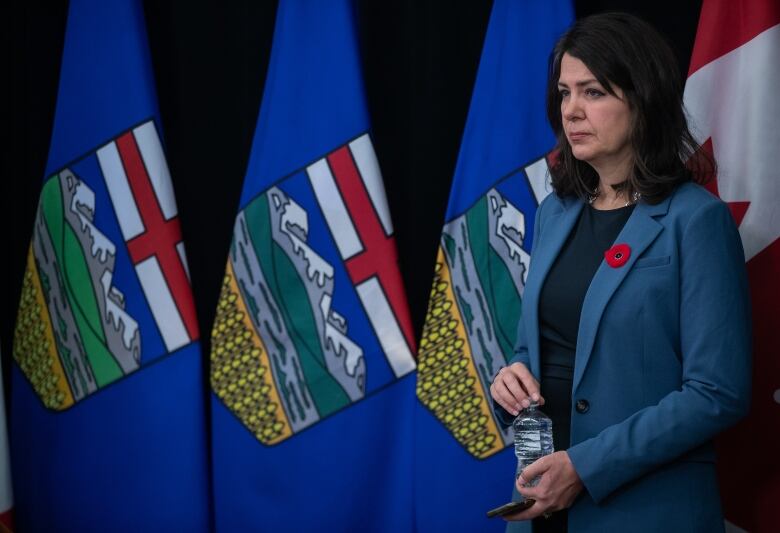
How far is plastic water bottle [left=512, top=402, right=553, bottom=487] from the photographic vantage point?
4.37ft

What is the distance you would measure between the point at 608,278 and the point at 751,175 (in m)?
0.78

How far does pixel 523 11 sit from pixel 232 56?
876 mm

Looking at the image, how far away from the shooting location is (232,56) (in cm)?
257

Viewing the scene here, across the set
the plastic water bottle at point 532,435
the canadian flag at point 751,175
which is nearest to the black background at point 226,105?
the canadian flag at point 751,175

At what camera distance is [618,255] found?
4.08 feet

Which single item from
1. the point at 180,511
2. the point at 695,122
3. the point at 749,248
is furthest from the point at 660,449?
the point at 180,511

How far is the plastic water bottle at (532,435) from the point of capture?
133cm

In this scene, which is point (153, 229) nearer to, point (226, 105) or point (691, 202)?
point (226, 105)

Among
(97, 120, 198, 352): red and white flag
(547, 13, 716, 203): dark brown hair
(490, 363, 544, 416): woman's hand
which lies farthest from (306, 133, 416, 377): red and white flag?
(547, 13, 716, 203): dark brown hair

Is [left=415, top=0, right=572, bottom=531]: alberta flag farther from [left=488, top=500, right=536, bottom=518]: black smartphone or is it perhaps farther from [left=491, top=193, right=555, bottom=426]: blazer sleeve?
[left=488, top=500, right=536, bottom=518]: black smartphone

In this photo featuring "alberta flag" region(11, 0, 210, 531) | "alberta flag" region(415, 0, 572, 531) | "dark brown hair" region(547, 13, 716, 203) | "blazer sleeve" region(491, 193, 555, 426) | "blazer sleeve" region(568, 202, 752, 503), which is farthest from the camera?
"alberta flag" region(11, 0, 210, 531)

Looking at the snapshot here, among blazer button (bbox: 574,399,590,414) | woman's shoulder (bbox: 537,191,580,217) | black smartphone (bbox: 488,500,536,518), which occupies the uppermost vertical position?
woman's shoulder (bbox: 537,191,580,217)

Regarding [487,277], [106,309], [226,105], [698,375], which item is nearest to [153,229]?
[106,309]

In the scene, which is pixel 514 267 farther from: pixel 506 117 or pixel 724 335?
pixel 724 335
